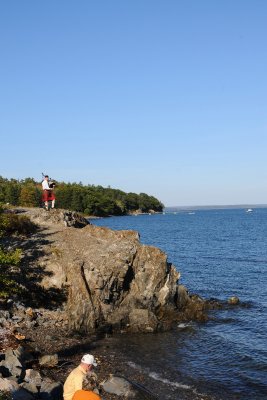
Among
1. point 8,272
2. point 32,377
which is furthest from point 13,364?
point 8,272

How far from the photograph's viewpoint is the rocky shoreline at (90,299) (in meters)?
26.3

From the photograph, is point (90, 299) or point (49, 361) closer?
point (49, 361)

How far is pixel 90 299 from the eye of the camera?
31.8 meters

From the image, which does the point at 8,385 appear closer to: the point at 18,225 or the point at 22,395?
the point at 22,395

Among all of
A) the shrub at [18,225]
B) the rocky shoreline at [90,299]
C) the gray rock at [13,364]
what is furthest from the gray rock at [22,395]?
the shrub at [18,225]

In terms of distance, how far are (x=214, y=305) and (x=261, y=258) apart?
34.1m

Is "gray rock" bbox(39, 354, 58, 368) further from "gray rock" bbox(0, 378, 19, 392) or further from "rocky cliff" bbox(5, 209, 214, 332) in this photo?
"rocky cliff" bbox(5, 209, 214, 332)

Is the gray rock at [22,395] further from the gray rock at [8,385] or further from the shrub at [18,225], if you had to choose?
the shrub at [18,225]

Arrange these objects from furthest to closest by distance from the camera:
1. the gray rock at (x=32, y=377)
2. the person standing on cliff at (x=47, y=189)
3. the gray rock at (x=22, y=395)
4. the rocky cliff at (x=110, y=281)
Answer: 1. the person standing on cliff at (x=47, y=189)
2. the rocky cliff at (x=110, y=281)
3. the gray rock at (x=32, y=377)
4. the gray rock at (x=22, y=395)

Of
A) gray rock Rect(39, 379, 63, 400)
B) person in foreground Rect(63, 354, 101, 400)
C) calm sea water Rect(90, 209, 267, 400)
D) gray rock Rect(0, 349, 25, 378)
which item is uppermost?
person in foreground Rect(63, 354, 101, 400)

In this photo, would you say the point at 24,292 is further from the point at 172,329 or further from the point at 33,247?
the point at 172,329

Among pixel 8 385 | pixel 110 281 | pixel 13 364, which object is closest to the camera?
pixel 8 385

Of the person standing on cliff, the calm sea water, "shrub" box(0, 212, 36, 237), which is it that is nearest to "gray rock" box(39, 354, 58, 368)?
the calm sea water

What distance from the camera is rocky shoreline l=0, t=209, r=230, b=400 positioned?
26266 mm
